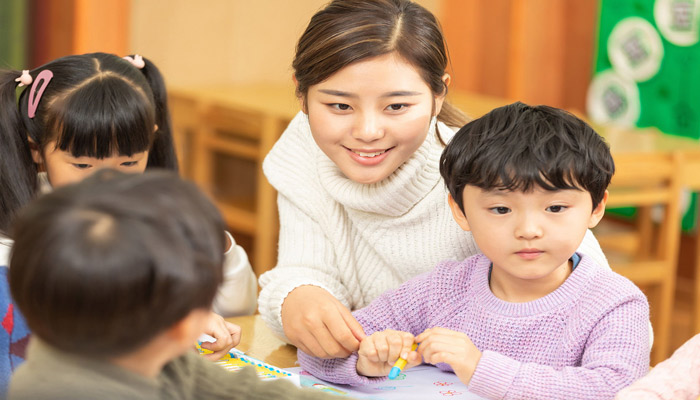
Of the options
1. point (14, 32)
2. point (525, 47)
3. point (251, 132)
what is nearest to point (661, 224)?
point (525, 47)

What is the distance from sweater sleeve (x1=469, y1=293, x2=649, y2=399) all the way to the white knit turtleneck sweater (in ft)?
1.08

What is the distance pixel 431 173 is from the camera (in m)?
1.41

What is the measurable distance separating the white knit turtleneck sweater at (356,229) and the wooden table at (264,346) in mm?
26

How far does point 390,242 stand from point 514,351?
0.36 m

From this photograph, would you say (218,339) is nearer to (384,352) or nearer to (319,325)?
(319,325)

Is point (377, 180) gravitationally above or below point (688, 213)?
above

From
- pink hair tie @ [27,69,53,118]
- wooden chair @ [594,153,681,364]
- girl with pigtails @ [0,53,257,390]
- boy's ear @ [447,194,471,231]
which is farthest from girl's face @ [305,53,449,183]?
wooden chair @ [594,153,681,364]

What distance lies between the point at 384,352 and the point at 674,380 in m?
0.33

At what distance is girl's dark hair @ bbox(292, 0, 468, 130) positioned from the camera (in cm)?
127

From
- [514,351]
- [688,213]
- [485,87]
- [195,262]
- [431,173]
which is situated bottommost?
[688,213]

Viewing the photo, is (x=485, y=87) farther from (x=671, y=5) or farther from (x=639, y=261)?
(x=639, y=261)

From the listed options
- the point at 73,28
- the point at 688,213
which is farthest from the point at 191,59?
the point at 688,213

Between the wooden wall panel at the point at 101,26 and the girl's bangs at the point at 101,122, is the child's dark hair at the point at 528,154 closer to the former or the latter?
the girl's bangs at the point at 101,122

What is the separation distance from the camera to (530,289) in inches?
46.2
